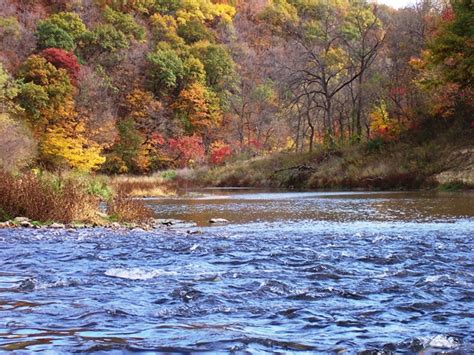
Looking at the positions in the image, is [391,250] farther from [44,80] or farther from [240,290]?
[44,80]

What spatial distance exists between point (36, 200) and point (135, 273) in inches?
268

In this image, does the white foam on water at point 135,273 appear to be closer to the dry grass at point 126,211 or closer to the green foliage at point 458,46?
the dry grass at point 126,211

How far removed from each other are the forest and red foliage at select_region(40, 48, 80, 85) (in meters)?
0.11

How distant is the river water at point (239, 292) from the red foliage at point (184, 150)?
149ft

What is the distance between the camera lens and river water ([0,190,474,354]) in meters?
3.79

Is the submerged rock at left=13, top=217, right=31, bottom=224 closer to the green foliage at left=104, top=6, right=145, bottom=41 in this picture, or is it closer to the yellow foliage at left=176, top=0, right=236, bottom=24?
the green foliage at left=104, top=6, right=145, bottom=41

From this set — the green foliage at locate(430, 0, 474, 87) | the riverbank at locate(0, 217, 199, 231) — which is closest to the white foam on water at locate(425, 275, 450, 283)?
the riverbank at locate(0, 217, 199, 231)

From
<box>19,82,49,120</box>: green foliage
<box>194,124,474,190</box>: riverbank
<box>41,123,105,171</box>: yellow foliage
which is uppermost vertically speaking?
<box>19,82,49,120</box>: green foliage

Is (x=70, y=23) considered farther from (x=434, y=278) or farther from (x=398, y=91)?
(x=434, y=278)

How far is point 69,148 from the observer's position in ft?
140

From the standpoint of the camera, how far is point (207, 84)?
66.2 metres

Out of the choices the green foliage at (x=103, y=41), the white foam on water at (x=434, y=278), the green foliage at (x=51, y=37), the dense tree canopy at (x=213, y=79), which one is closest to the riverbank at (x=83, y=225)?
the white foam on water at (x=434, y=278)

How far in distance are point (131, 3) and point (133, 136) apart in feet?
92.1

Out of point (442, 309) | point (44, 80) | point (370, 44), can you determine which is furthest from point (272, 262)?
point (44, 80)
